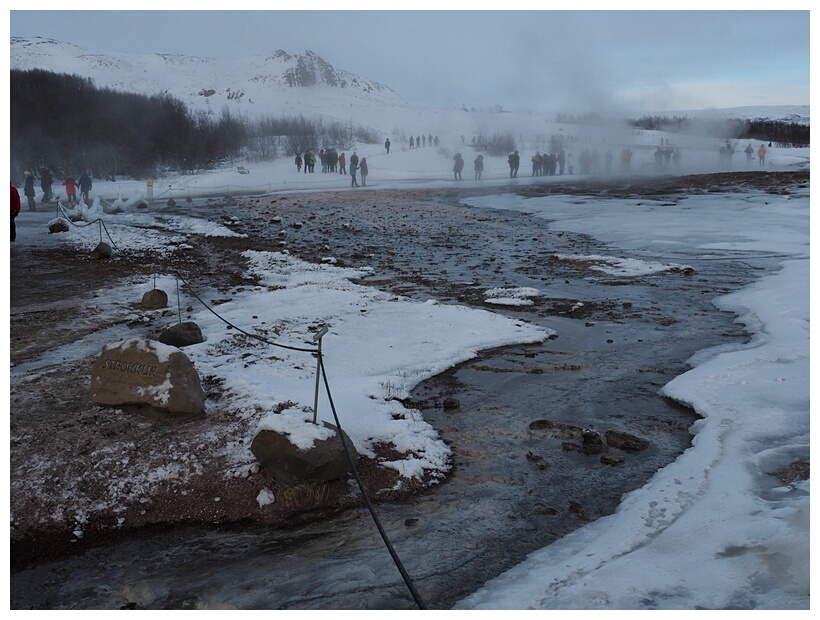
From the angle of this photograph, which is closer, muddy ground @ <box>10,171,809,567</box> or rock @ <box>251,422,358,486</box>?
muddy ground @ <box>10,171,809,567</box>

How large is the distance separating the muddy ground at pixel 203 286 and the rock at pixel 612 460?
1.54 metres

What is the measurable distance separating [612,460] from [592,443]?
0.94 feet

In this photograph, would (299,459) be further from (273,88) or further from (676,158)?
(273,88)

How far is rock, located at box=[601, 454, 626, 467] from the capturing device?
205 inches

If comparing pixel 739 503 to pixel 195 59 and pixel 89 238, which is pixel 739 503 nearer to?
pixel 89 238

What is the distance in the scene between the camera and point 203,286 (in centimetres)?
1138

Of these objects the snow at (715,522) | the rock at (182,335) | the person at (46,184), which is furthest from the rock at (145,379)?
the person at (46,184)


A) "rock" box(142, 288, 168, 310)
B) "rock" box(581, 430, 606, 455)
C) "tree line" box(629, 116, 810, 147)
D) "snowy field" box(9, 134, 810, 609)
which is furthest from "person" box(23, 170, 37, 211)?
"tree line" box(629, 116, 810, 147)

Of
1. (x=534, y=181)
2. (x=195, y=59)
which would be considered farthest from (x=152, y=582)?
(x=195, y=59)

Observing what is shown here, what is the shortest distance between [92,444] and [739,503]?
4.72 m

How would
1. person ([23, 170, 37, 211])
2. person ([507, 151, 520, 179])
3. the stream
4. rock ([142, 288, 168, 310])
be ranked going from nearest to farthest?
the stream → rock ([142, 288, 168, 310]) → person ([23, 170, 37, 211]) → person ([507, 151, 520, 179])

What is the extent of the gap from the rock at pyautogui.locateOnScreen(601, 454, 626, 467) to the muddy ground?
154 centimetres

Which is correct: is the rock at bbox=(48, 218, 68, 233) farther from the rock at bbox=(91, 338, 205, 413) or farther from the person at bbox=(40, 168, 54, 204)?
the rock at bbox=(91, 338, 205, 413)

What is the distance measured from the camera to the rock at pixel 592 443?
5418 millimetres
